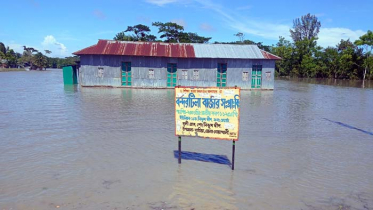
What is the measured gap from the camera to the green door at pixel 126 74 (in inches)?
1001

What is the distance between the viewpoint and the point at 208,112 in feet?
18.7

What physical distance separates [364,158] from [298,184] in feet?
9.52

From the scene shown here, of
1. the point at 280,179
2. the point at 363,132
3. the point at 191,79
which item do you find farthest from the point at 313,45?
the point at 280,179

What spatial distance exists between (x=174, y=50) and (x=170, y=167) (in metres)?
21.3

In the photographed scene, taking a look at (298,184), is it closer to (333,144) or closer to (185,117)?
(185,117)

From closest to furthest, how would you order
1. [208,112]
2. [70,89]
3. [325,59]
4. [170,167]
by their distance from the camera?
[208,112], [170,167], [70,89], [325,59]

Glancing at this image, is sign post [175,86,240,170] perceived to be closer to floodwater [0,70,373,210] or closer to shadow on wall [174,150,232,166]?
shadow on wall [174,150,232,166]

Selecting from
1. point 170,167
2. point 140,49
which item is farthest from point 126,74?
point 170,167

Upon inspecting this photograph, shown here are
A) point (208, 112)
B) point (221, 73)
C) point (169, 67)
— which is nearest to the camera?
point (208, 112)

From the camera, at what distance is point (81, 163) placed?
6.01 m

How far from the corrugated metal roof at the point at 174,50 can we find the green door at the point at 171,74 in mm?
1159

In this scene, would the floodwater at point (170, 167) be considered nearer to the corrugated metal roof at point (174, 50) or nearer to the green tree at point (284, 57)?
the corrugated metal roof at point (174, 50)

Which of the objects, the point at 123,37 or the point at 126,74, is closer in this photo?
the point at 126,74

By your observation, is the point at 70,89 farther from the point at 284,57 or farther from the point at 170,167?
the point at 284,57
